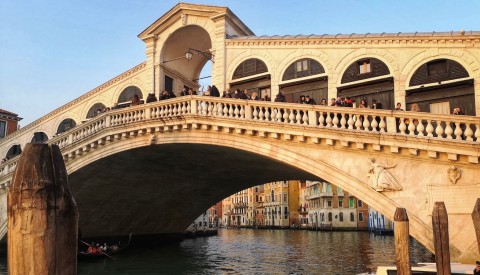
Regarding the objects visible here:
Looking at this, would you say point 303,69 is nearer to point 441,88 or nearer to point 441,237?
point 441,88

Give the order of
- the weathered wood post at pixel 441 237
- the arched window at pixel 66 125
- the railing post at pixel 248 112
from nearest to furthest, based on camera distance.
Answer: the weathered wood post at pixel 441 237 → the railing post at pixel 248 112 → the arched window at pixel 66 125

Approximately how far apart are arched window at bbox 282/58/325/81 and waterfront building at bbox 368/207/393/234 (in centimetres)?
3255

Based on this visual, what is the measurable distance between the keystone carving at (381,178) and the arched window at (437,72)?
155 inches

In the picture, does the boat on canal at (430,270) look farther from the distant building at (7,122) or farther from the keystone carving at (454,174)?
the distant building at (7,122)

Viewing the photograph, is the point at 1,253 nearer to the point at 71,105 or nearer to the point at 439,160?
the point at 71,105

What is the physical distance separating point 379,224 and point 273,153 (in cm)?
3650

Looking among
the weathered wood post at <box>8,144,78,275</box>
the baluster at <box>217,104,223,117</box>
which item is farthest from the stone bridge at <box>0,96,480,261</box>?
the weathered wood post at <box>8,144,78,275</box>

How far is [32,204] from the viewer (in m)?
2.44

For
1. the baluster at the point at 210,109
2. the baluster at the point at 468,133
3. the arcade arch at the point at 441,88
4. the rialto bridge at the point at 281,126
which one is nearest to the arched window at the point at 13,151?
the rialto bridge at the point at 281,126

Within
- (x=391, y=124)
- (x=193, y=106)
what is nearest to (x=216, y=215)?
(x=193, y=106)

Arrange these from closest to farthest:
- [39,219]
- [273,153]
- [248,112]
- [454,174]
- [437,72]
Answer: [39,219] < [454,174] < [273,153] < [248,112] < [437,72]

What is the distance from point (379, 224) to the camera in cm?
4609

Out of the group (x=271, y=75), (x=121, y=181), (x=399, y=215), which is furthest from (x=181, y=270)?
(x=399, y=215)

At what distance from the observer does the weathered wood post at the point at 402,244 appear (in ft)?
27.4
